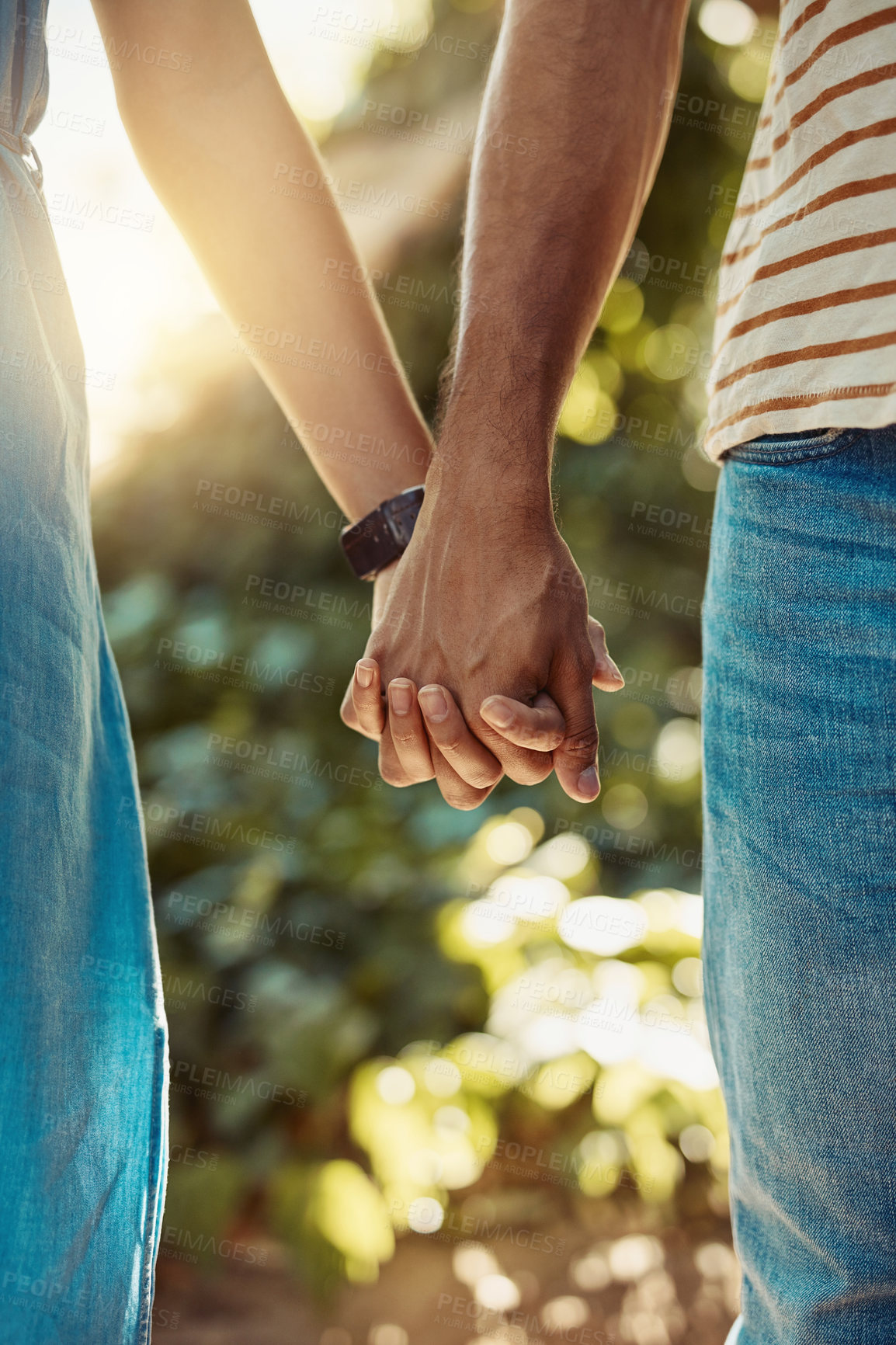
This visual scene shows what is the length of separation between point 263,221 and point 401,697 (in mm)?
407

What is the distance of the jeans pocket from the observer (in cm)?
66

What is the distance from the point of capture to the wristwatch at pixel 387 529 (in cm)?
93

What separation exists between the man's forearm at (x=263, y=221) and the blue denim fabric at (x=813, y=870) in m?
0.33

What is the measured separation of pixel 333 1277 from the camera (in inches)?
61.3

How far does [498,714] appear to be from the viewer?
0.73 m

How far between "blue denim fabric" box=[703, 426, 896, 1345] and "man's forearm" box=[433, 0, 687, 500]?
0.16 meters

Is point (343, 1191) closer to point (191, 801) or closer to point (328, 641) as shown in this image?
point (191, 801)
